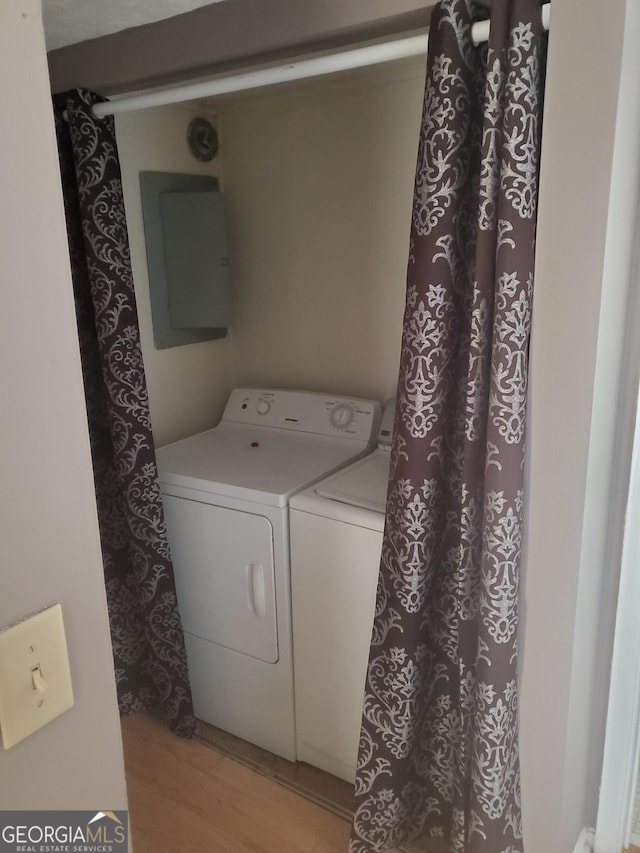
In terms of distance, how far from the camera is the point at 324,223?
2.43m

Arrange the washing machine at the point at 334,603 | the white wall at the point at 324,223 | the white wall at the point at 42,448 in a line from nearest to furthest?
the white wall at the point at 42,448 < the washing machine at the point at 334,603 < the white wall at the point at 324,223

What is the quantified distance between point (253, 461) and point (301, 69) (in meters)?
1.20

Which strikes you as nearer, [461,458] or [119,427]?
[461,458]

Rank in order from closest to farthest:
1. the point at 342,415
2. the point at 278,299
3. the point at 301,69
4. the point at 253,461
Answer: the point at 301,69 → the point at 253,461 → the point at 342,415 → the point at 278,299

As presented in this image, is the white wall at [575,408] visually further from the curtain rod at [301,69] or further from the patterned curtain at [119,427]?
the patterned curtain at [119,427]

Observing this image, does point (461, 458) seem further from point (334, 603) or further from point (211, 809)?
point (211, 809)

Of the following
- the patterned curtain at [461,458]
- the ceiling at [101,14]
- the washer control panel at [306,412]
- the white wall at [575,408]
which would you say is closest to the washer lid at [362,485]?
the washer control panel at [306,412]

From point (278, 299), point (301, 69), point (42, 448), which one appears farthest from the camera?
point (278, 299)

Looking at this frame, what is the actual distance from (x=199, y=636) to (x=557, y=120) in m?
1.86

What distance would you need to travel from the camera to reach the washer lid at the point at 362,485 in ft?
6.01

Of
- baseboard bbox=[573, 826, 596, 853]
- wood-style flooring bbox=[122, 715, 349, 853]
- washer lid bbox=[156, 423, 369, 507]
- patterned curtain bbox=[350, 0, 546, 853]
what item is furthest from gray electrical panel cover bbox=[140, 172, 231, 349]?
baseboard bbox=[573, 826, 596, 853]

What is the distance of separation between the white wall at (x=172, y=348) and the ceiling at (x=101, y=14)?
586mm

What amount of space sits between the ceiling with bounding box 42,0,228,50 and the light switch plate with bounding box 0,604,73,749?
1.39 m

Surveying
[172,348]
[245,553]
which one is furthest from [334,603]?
[172,348]
